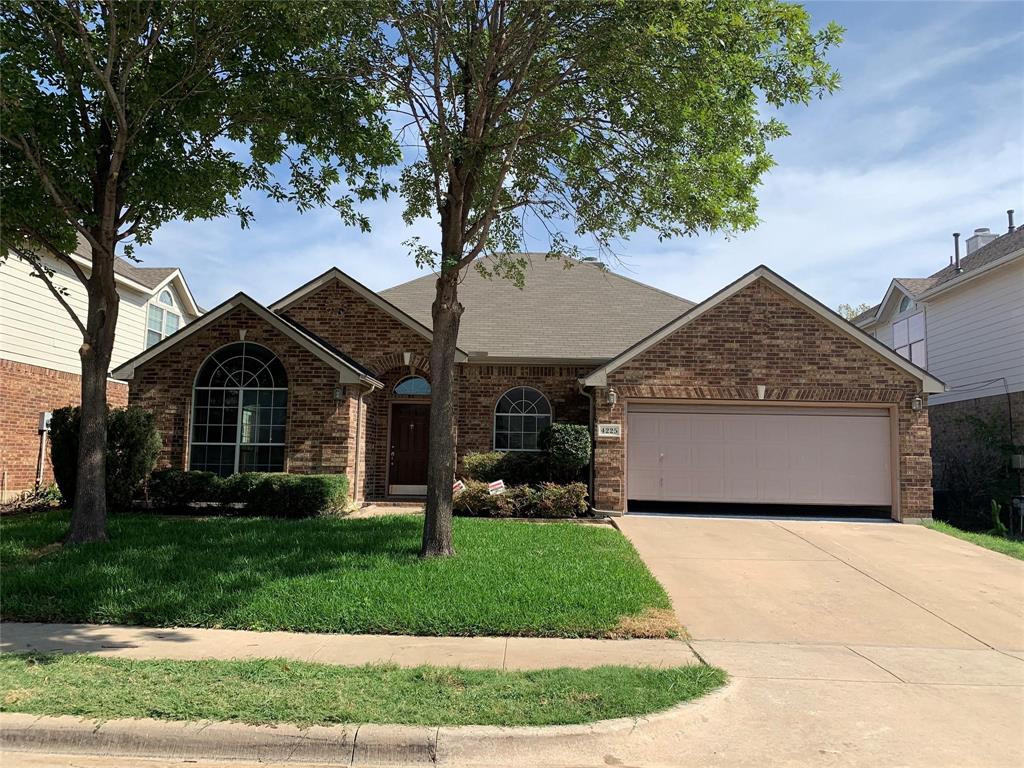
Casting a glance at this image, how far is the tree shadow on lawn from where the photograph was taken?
24.0ft

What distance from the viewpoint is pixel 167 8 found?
9.49 metres

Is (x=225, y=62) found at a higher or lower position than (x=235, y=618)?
higher

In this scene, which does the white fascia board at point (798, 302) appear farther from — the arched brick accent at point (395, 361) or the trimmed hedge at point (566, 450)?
the arched brick accent at point (395, 361)

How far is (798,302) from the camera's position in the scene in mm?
14602

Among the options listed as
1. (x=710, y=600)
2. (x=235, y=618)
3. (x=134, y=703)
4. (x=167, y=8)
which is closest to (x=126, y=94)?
(x=167, y=8)

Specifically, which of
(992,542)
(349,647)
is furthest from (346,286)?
(992,542)

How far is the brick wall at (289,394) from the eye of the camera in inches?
559

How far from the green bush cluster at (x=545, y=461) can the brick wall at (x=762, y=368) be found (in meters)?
0.43

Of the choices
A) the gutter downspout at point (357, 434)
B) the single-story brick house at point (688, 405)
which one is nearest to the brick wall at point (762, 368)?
the single-story brick house at point (688, 405)

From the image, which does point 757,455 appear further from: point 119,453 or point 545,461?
point 119,453

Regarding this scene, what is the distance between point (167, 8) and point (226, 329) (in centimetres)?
657

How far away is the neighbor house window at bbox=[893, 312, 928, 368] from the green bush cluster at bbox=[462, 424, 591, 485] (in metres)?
11.1

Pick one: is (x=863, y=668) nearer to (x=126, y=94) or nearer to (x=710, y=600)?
(x=710, y=600)

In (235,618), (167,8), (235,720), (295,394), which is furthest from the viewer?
(295,394)
